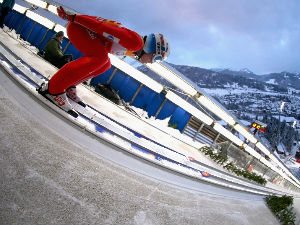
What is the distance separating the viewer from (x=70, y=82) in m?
2.24

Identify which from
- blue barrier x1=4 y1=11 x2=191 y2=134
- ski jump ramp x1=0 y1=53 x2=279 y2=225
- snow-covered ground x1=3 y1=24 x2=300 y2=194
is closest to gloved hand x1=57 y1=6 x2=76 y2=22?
ski jump ramp x1=0 y1=53 x2=279 y2=225

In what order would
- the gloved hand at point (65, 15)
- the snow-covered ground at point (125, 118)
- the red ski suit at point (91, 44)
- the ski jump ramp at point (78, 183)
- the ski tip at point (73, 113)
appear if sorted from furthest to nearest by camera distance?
the snow-covered ground at point (125, 118) → the gloved hand at point (65, 15) → the red ski suit at point (91, 44) → the ski tip at point (73, 113) → the ski jump ramp at point (78, 183)

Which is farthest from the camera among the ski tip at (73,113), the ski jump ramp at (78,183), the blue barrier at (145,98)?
the blue barrier at (145,98)

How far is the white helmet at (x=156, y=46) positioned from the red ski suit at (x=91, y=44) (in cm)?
16

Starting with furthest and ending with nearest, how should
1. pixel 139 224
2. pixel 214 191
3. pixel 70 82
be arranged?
pixel 70 82 → pixel 214 191 → pixel 139 224

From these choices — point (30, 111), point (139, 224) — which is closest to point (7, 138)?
point (30, 111)

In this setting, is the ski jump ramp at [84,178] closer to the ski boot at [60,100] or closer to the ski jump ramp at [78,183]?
the ski jump ramp at [78,183]

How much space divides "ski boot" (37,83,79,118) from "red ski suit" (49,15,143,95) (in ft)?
0.18

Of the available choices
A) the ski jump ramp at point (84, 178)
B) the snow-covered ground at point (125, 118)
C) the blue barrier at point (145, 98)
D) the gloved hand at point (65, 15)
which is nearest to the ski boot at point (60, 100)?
the ski jump ramp at point (84, 178)

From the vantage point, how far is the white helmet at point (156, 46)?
8.05 ft

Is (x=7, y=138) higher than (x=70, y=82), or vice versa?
(x=70, y=82)

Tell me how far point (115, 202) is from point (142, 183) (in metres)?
0.39

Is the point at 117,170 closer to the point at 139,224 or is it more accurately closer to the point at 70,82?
the point at 139,224

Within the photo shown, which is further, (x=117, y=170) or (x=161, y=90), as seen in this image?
(x=161, y=90)
